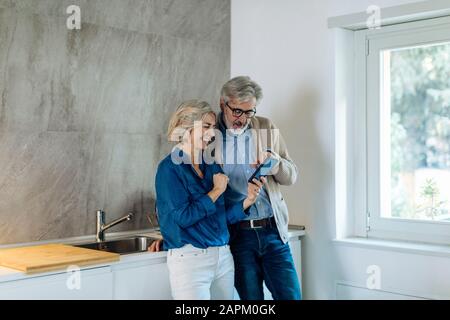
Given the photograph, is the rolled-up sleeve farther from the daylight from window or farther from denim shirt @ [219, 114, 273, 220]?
the daylight from window

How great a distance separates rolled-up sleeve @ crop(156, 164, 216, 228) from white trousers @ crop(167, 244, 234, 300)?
0.42 feet

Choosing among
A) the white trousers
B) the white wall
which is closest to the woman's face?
the white trousers

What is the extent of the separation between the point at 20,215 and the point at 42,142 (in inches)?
13.7

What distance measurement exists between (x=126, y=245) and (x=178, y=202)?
87cm

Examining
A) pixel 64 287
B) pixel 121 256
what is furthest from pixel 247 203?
pixel 64 287

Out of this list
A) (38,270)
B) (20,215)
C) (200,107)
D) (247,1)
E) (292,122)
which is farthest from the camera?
(247,1)

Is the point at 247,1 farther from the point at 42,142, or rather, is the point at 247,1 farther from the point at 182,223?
the point at 182,223

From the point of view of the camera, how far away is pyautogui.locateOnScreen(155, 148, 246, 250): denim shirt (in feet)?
7.63

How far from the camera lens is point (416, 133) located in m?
3.07

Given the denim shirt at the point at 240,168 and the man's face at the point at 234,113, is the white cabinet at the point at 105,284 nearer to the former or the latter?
the denim shirt at the point at 240,168

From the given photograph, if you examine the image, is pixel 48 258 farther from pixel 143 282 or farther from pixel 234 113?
pixel 234 113

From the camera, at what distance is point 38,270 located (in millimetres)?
2217

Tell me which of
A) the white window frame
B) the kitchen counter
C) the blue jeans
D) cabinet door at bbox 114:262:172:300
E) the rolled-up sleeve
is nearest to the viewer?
the kitchen counter

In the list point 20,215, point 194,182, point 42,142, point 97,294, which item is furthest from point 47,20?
point 97,294
